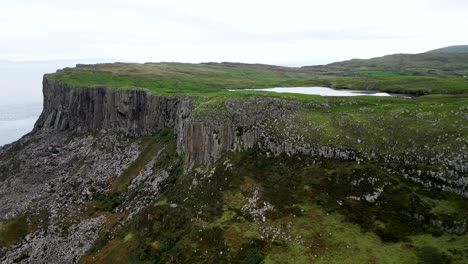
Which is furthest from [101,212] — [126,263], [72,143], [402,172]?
[402,172]

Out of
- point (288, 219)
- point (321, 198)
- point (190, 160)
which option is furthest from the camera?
point (190, 160)

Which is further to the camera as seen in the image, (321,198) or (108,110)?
(108,110)

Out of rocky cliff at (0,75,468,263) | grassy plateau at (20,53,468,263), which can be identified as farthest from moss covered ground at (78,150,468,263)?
rocky cliff at (0,75,468,263)

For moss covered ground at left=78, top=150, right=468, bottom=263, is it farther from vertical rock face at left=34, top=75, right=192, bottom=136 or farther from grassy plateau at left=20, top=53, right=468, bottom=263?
vertical rock face at left=34, top=75, right=192, bottom=136

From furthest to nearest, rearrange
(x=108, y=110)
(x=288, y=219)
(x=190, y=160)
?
(x=108, y=110), (x=190, y=160), (x=288, y=219)

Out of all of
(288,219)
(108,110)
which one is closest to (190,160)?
(288,219)

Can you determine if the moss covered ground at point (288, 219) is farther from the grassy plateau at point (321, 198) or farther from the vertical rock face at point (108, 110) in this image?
the vertical rock face at point (108, 110)

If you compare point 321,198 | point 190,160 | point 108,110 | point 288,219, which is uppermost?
point 108,110

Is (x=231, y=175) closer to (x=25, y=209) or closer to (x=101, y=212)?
(x=101, y=212)

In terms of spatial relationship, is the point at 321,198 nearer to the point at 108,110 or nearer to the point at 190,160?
the point at 190,160
